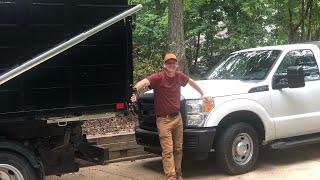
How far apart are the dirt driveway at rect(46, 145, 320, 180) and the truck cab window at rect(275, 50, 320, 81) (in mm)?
1478

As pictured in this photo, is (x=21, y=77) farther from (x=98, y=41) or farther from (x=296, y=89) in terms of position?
(x=296, y=89)

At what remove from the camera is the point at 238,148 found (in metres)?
8.42

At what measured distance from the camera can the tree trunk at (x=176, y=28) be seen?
37.5ft

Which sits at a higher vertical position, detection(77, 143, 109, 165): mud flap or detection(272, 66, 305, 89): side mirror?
detection(272, 66, 305, 89): side mirror

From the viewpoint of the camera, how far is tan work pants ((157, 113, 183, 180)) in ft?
25.2

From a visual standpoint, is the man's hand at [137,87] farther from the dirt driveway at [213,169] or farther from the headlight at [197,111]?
the dirt driveway at [213,169]

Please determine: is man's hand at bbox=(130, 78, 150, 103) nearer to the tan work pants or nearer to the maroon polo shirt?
the maroon polo shirt

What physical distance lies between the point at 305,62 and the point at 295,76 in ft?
3.19

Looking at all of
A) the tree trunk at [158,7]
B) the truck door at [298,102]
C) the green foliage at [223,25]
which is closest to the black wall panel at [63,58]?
the truck door at [298,102]

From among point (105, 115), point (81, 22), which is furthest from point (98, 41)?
point (105, 115)

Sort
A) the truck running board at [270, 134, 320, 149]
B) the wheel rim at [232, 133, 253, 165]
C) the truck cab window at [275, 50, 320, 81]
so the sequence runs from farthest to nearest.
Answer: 1. the truck cab window at [275, 50, 320, 81]
2. the truck running board at [270, 134, 320, 149]
3. the wheel rim at [232, 133, 253, 165]

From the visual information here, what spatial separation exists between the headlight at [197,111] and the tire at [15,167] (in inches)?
104

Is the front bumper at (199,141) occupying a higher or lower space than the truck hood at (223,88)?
lower

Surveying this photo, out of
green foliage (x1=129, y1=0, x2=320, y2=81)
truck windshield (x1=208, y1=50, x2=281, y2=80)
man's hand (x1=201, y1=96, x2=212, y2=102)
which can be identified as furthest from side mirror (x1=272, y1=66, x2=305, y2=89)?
green foliage (x1=129, y1=0, x2=320, y2=81)
